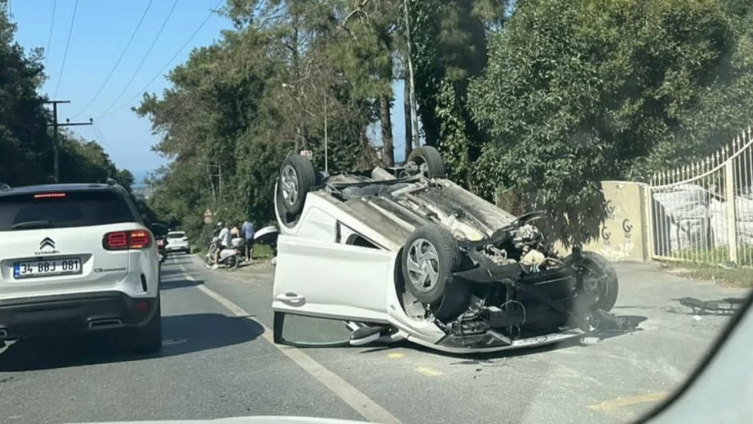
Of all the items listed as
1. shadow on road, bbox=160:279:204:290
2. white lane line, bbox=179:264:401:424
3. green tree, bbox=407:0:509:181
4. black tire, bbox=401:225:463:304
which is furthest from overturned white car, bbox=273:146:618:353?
green tree, bbox=407:0:509:181

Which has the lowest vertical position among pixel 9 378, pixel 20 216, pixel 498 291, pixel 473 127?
pixel 9 378

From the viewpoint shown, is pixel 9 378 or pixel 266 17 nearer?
pixel 9 378

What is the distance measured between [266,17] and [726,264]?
2017cm

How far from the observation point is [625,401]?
641 cm

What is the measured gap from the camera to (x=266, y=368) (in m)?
8.25

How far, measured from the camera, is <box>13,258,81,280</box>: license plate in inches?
327

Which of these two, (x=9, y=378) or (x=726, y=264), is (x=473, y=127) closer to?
(x=726, y=264)

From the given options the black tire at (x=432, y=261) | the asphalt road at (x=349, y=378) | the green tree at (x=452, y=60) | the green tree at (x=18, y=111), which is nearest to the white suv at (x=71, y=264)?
the asphalt road at (x=349, y=378)

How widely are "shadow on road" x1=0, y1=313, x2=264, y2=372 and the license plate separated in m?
1.11

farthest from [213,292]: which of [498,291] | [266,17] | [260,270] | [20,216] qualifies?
[266,17]

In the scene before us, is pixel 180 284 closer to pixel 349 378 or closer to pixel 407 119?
pixel 407 119

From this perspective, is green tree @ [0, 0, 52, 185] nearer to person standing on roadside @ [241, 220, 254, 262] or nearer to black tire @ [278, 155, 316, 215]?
person standing on roadside @ [241, 220, 254, 262]

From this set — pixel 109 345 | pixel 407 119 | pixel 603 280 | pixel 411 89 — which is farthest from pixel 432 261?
pixel 407 119

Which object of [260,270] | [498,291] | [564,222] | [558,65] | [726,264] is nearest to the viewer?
[498,291]
